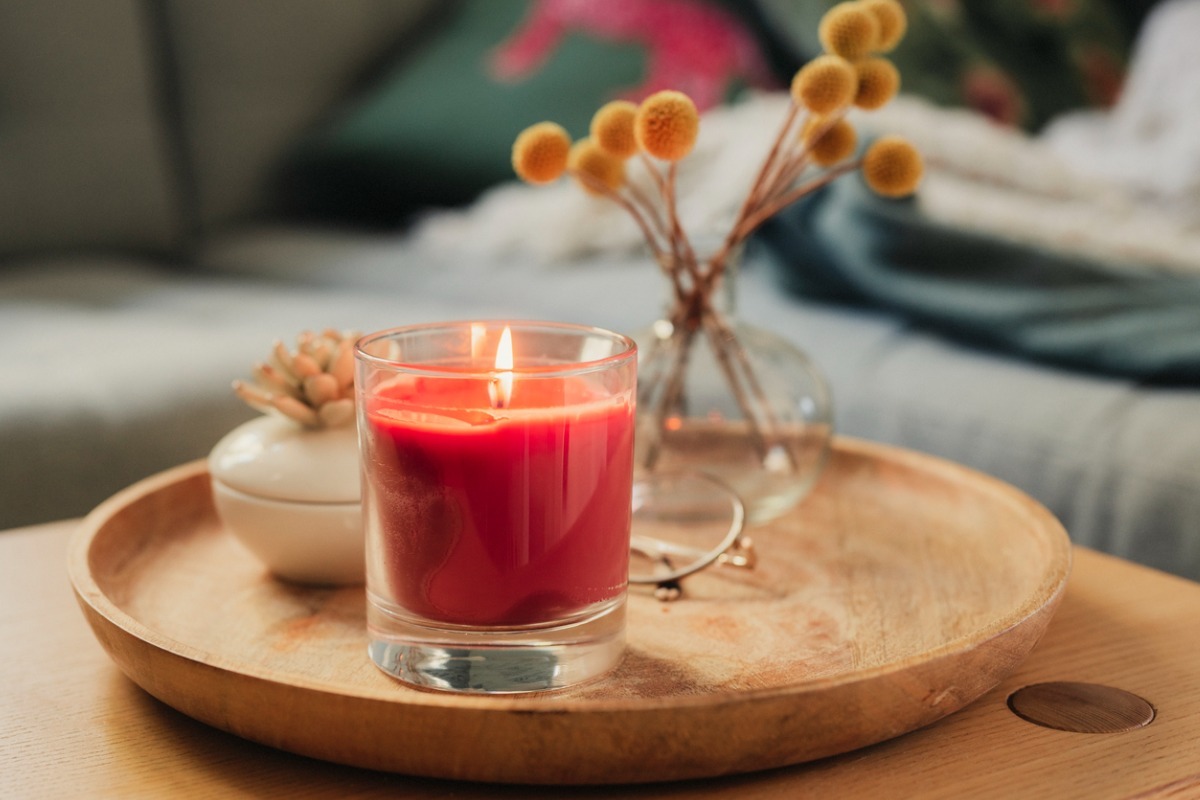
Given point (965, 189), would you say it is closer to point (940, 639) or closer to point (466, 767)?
point (940, 639)

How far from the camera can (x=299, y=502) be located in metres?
0.61

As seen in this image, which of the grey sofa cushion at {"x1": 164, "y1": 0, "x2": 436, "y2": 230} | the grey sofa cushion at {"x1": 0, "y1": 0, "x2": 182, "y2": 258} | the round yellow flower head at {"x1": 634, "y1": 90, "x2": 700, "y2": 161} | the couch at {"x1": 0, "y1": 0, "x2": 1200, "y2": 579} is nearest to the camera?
the round yellow flower head at {"x1": 634, "y1": 90, "x2": 700, "y2": 161}

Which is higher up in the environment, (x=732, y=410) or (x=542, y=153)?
(x=542, y=153)

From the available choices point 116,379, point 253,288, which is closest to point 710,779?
point 116,379

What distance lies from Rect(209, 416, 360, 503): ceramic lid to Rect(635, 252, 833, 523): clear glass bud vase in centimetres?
20

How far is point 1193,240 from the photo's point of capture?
49.5 inches

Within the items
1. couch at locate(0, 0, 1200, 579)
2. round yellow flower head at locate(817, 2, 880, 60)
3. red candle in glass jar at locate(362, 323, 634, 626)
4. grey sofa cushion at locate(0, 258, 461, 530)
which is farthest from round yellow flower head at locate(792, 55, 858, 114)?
grey sofa cushion at locate(0, 258, 461, 530)

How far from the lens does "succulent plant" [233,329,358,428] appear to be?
2.04 ft

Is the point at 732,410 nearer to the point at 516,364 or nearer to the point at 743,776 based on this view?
the point at 516,364

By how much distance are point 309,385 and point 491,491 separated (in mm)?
199

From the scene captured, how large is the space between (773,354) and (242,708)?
42 cm

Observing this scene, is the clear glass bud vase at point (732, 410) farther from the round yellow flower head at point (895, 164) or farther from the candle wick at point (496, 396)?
the candle wick at point (496, 396)

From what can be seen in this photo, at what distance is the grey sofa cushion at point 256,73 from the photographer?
5.72ft

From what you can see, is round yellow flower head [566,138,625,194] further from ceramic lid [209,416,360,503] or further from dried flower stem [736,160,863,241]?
ceramic lid [209,416,360,503]
